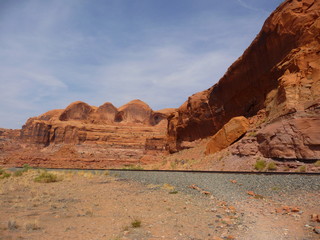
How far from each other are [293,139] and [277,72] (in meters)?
8.77

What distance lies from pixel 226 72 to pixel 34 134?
68.2 metres

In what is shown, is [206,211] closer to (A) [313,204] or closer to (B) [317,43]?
(A) [313,204]

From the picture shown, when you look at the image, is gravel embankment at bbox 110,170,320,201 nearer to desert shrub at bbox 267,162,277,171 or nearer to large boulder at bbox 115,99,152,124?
desert shrub at bbox 267,162,277,171

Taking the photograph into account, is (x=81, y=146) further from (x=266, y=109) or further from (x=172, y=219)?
(x=172, y=219)

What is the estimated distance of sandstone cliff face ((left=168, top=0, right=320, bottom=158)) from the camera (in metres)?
17.8

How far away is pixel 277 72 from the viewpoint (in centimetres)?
2173

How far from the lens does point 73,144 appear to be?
239 feet

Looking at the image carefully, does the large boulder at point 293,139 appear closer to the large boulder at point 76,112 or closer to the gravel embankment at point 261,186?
the gravel embankment at point 261,186

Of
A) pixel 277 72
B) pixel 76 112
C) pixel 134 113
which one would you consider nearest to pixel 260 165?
pixel 277 72

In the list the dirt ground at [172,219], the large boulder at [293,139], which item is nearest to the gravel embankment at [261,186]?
the dirt ground at [172,219]

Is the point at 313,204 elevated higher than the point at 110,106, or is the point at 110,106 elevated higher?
the point at 110,106

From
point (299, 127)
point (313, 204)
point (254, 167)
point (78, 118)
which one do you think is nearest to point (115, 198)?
point (313, 204)

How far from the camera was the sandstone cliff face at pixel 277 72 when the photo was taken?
17828 mm

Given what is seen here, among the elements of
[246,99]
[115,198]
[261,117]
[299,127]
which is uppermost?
[246,99]
